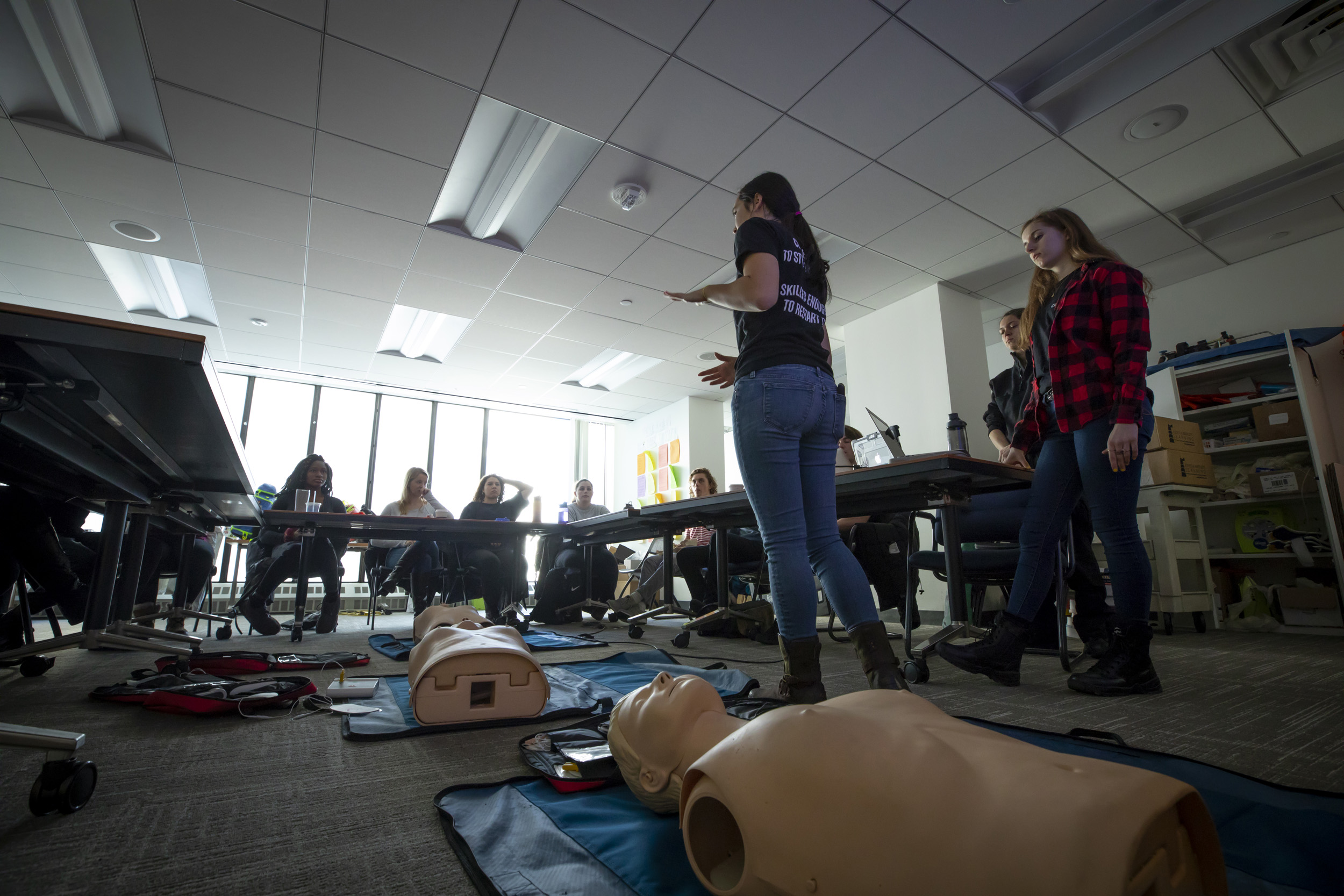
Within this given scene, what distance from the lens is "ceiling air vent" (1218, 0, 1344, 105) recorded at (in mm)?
2576

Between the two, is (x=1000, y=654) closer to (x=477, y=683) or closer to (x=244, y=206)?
(x=477, y=683)

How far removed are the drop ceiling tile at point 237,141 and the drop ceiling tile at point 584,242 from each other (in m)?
1.38

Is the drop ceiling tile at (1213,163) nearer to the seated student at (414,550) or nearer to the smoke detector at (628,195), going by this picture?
the smoke detector at (628,195)

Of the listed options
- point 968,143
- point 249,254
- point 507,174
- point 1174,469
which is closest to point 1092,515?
point 968,143

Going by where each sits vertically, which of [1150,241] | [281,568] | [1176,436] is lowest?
[281,568]

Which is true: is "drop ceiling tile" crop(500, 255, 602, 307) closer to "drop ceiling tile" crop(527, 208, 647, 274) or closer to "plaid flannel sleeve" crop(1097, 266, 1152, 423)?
"drop ceiling tile" crop(527, 208, 647, 274)

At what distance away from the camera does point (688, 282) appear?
4840mm

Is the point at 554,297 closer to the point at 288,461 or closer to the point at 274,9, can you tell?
the point at 274,9

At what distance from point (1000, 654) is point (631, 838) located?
1.29 metres

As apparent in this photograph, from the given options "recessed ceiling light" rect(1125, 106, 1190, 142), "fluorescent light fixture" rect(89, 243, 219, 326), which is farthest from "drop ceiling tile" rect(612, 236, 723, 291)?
"fluorescent light fixture" rect(89, 243, 219, 326)

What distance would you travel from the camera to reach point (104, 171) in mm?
3475

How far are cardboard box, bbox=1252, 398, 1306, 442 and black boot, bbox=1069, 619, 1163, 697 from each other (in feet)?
10.6

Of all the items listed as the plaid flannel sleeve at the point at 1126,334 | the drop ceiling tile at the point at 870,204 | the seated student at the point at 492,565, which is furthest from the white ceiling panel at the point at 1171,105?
the seated student at the point at 492,565

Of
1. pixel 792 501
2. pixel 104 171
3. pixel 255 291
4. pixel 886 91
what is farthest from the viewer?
pixel 255 291
